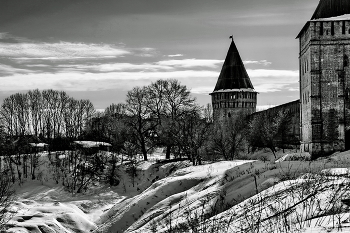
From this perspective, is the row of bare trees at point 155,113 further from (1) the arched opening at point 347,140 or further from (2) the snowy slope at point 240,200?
(2) the snowy slope at point 240,200

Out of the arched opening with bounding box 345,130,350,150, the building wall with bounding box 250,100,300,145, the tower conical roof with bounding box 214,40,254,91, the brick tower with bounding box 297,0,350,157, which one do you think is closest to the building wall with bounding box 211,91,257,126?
the tower conical roof with bounding box 214,40,254,91

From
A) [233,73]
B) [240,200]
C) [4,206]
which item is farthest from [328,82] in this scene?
[240,200]

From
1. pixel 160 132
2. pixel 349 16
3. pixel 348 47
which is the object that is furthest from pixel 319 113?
pixel 160 132

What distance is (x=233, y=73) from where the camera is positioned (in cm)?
4644

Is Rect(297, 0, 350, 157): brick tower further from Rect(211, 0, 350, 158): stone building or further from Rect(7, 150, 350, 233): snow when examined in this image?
Rect(7, 150, 350, 233): snow

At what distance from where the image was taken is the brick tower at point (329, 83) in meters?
26.6

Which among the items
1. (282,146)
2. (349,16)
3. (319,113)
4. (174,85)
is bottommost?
(282,146)

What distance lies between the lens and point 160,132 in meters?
32.2

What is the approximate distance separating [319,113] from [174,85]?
1312 cm

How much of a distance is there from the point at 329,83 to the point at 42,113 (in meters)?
29.3

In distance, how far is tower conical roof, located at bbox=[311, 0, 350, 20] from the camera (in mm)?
27531

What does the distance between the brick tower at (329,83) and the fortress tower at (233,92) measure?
19.2 metres

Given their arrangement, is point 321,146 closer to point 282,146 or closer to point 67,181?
point 282,146

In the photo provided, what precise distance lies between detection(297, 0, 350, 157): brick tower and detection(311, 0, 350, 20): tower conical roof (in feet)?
1.64
